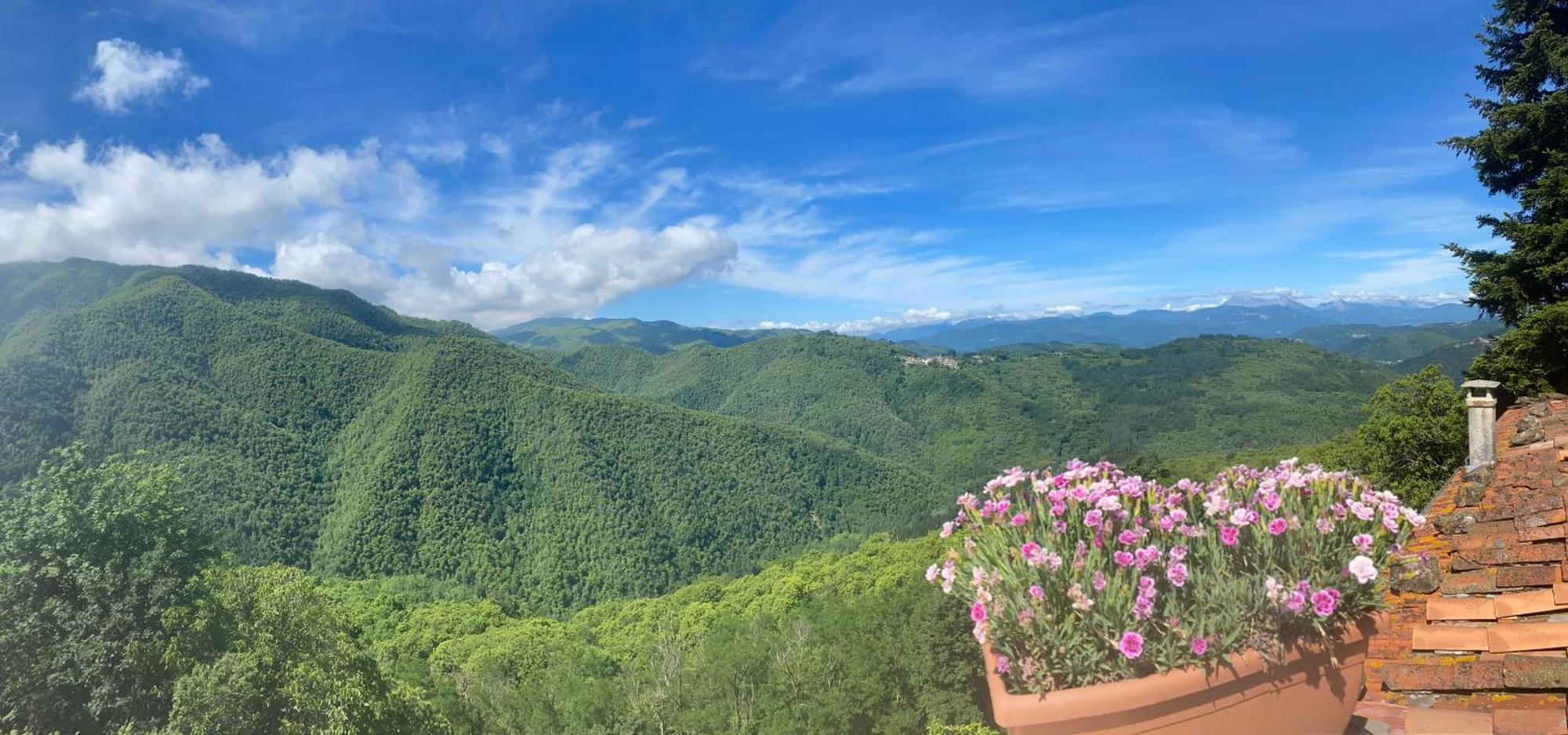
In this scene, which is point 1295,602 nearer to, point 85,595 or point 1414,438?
point 85,595

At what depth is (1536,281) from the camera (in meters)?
10.6

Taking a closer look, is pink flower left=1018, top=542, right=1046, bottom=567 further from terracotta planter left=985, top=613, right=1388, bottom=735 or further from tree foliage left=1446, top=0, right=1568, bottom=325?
tree foliage left=1446, top=0, right=1568, bottom=325

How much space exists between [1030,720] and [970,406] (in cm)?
16604

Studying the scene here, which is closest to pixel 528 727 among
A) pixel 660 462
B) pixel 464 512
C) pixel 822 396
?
pixel 464 512

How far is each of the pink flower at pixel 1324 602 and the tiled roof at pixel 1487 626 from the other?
14.1 inches

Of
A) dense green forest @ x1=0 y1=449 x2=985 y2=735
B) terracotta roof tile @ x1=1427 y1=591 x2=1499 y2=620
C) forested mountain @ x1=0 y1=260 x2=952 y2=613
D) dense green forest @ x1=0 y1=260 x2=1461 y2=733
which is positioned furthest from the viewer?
forested mountain @ x1=0 y1=260 x2=952 y2=613

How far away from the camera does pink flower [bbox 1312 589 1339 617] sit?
5.92 feet

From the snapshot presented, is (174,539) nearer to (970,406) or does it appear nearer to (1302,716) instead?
(1302,716)

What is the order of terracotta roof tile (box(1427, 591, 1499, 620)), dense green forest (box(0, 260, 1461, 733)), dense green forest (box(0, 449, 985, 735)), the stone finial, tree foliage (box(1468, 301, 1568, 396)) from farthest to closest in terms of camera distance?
dense green forest (box(0, 260, 1461, 733)), dense green forest (box(0, 449, 985, 735)), tree foliage (box(1468, 301, 1568, 396)), the stone finial, terracotta roof tile (box(1427, 591, 1499, 620))

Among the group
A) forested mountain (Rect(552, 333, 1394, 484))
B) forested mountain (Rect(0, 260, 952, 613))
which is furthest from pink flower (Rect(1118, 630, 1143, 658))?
A: forested mountain (Rect(552, 333, 1394, 484))

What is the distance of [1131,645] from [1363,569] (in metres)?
0.66

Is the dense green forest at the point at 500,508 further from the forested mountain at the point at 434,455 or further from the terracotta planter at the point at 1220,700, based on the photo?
the terracotta planter at the point at 1220,700

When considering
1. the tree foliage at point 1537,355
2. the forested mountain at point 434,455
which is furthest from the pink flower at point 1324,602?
the forested mountain at point 434,455

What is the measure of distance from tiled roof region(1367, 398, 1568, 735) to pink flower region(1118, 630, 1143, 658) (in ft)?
2.36
